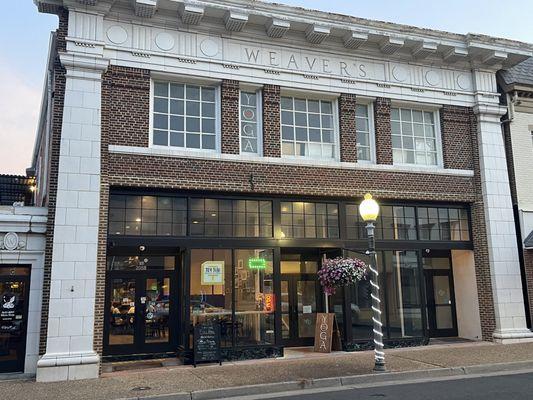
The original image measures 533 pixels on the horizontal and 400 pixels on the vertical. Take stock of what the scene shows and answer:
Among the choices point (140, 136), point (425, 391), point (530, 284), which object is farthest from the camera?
point (530, 284)

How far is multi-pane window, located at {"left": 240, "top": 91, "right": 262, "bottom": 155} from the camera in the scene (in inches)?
536

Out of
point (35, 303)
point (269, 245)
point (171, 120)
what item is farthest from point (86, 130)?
point (269, 245)

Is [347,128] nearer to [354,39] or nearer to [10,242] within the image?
[354,39]

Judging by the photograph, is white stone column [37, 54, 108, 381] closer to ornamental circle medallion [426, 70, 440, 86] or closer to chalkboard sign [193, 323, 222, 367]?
chalkboard sign [193, 323, 222, 367]

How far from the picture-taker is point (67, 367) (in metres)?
10.6

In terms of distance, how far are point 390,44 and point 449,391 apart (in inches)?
382

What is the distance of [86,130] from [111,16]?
303cm

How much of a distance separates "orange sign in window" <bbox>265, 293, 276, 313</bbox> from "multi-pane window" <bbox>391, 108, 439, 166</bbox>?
5555 millimetres

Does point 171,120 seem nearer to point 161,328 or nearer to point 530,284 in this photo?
point 161,328

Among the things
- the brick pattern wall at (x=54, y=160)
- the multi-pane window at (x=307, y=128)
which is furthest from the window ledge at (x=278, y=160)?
the brick pattern wall at (x=54, y=160)

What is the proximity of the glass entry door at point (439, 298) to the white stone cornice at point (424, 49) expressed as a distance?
6386 millimetres

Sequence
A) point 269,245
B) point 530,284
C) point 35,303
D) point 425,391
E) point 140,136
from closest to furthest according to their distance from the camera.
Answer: point 425,391
point 35,303
point 140,136
point 269,245
point 530,284

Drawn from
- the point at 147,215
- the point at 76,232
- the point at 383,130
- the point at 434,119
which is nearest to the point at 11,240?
the point at 76,232

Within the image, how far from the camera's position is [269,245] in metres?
13.2
